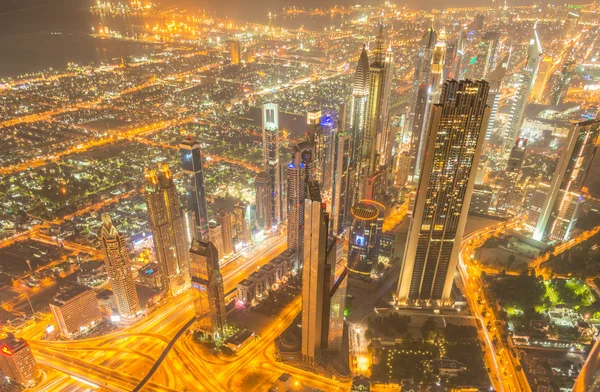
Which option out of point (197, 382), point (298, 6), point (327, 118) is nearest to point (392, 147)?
point (327, 118)

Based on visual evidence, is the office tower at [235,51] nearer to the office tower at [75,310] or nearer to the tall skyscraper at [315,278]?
the office tower at [75,310]

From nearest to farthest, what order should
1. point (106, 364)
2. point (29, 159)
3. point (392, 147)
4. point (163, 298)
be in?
point (106, 364), point (163, 298), point (392, 147), point (29, 159)

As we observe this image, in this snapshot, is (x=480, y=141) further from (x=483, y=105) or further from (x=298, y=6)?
(x=298, y=6)

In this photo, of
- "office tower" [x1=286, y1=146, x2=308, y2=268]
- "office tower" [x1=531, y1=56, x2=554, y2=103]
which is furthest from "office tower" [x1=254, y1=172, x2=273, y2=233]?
"office tower" [x1=531, y1=56, x2=554, y2=103]

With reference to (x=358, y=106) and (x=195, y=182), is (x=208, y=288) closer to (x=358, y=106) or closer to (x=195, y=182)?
(x=195, y=182)

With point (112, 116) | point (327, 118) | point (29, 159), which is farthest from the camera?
point (112, 116)
